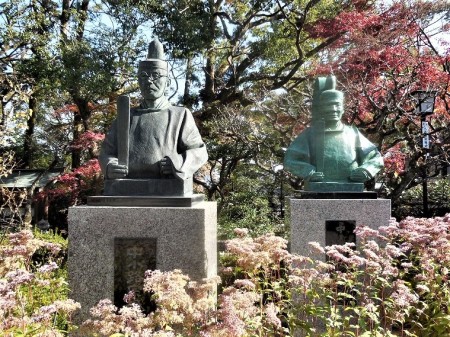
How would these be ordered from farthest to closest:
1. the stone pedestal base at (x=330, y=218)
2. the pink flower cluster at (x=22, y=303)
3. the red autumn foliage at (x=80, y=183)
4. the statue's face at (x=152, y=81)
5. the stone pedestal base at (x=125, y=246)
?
1. the red autumn foliage at (x=80, y=183)
2. the stone pedestal base at (x=330, y=218)
3. the statue's face at (x=152, y=81)
4. the stone pedestal base at (x=125, y=246)
5. the pink flower cluster at (x=22, y=303)

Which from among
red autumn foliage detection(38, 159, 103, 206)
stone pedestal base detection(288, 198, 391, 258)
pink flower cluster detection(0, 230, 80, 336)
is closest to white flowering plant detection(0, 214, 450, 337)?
pink flower cluster detection(0, 230, 80, 336)

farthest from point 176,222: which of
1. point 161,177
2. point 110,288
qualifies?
point 110,288

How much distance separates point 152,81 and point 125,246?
1.58m

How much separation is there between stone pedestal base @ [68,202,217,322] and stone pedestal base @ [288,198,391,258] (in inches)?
45.7

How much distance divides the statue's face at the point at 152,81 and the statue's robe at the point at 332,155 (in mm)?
1647

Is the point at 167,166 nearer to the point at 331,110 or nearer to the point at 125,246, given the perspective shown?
the point at 125,246

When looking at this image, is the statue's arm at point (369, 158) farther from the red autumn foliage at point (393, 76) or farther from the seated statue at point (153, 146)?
the red autumn foliage at point (393, 76)

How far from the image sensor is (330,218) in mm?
4422

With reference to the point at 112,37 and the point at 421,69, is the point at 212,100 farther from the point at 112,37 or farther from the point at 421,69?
the point at 421,69

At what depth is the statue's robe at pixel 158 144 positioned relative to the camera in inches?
159

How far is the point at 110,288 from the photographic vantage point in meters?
3.76

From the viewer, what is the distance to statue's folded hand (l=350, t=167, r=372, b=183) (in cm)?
458

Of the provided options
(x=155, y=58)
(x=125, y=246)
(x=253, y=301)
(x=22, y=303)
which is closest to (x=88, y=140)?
(x=155, y=58)

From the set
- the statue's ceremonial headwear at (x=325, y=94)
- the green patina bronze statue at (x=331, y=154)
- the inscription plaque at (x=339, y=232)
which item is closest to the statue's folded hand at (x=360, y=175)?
the green patina bronze statue at (x=331, y=154)
